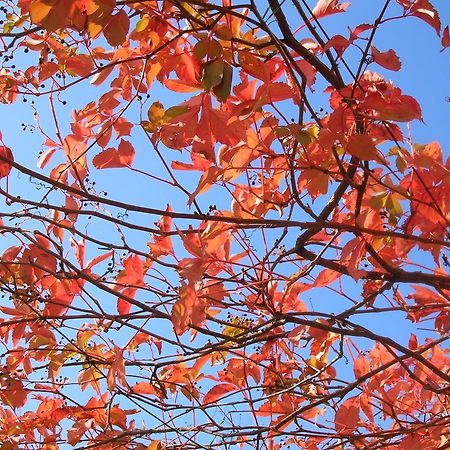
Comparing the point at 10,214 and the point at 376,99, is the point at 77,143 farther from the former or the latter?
the point at 376,99

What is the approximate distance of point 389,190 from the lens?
1.30 metres

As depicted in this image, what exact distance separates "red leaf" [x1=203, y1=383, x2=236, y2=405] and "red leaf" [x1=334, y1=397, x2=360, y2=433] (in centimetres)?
40

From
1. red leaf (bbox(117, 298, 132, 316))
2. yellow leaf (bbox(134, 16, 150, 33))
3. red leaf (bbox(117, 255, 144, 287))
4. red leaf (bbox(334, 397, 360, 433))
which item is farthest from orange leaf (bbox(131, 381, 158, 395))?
yellow leaf (bbox(134, 16, 150, 33))

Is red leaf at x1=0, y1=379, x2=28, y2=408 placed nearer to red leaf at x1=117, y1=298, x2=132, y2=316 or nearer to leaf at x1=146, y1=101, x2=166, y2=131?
red leaf at x1=117, y1=298, x2=132, y2=316

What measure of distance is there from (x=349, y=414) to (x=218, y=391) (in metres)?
0.46

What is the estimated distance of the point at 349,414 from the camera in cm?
174

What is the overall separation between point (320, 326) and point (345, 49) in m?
0.72

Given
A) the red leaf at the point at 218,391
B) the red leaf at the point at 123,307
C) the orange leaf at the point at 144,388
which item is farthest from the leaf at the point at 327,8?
the orange leaf at the point at 144,388

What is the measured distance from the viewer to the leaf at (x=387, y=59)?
1216mm

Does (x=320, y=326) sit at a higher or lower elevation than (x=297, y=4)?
lower

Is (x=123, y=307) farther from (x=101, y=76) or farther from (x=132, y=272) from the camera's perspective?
(x=101, y=76)

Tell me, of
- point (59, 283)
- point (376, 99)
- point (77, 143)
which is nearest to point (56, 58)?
point (77, 143)

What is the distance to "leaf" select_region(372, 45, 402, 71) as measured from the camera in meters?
1.22

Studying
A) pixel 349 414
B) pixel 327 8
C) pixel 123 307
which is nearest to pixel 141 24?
pixel 327 8
